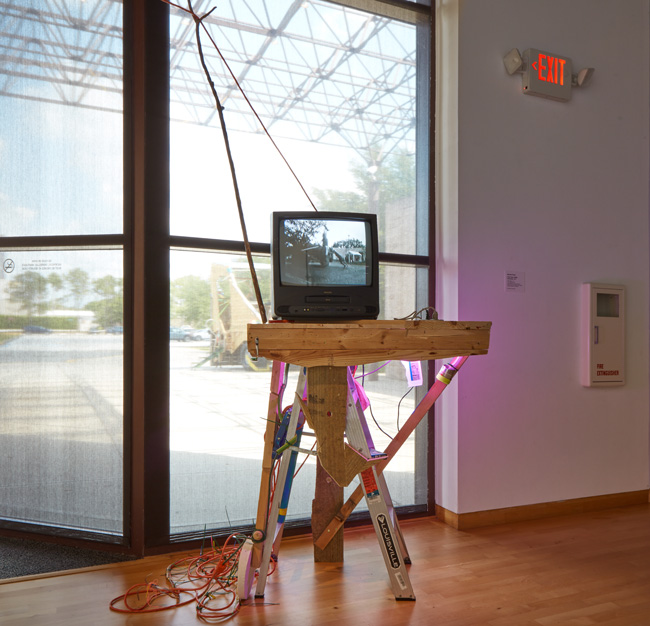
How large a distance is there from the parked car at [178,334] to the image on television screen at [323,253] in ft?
2.26

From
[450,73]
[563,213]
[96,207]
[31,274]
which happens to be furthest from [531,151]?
[31,274]

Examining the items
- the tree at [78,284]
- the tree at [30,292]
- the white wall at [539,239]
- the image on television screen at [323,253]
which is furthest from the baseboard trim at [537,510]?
the tree at [30,292]

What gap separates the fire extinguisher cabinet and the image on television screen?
1583 millimetres

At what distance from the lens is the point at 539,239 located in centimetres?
295

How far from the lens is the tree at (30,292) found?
2.38 meters

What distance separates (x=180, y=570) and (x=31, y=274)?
1324 mm

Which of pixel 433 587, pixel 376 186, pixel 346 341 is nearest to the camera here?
pixel 346 341

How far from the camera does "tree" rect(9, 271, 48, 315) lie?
2383mm

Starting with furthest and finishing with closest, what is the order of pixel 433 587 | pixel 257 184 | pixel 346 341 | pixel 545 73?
1. pixel 545 73
2. pixel 257 184
3. pixel 433 587
4. pixel 346 341

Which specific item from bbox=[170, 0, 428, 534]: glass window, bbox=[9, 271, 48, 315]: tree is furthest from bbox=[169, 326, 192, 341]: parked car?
bbox=[9, 271, 48, 315]: tree

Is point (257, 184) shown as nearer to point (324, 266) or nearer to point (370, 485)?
point (324, 266)

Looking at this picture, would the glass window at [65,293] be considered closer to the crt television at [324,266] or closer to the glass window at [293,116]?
the glass window at [293,116]

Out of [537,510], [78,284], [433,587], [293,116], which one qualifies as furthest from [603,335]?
[78,284]

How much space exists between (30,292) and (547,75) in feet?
8.66
